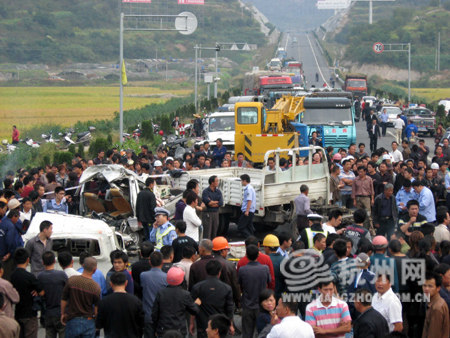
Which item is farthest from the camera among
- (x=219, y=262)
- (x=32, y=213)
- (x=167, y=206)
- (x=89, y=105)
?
(x=89, y=105)

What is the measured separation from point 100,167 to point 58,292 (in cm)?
621

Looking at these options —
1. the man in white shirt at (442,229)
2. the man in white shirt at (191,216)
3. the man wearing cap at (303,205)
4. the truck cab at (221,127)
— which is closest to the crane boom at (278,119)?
the truck cab at (221,127)

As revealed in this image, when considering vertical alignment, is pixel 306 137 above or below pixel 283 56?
below

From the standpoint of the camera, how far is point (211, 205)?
12.6m

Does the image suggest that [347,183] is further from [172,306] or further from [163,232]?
[172,306]

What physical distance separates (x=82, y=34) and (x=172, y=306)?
390 feet

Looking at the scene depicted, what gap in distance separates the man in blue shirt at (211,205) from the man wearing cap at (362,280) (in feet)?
17.3

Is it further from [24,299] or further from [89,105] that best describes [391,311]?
[89,105]

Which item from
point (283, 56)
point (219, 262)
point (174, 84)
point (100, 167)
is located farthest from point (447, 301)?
point (283, 56)

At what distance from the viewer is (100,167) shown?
13688 millimetres

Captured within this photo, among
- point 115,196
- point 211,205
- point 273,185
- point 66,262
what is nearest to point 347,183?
point 273,185

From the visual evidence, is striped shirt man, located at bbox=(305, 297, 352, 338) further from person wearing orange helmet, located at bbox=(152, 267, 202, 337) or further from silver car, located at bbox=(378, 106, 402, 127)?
silver car, located at bbox=(378, 106, 402, 127)

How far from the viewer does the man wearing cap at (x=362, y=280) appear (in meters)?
7.36

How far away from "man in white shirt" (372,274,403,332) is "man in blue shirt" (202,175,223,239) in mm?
6108
